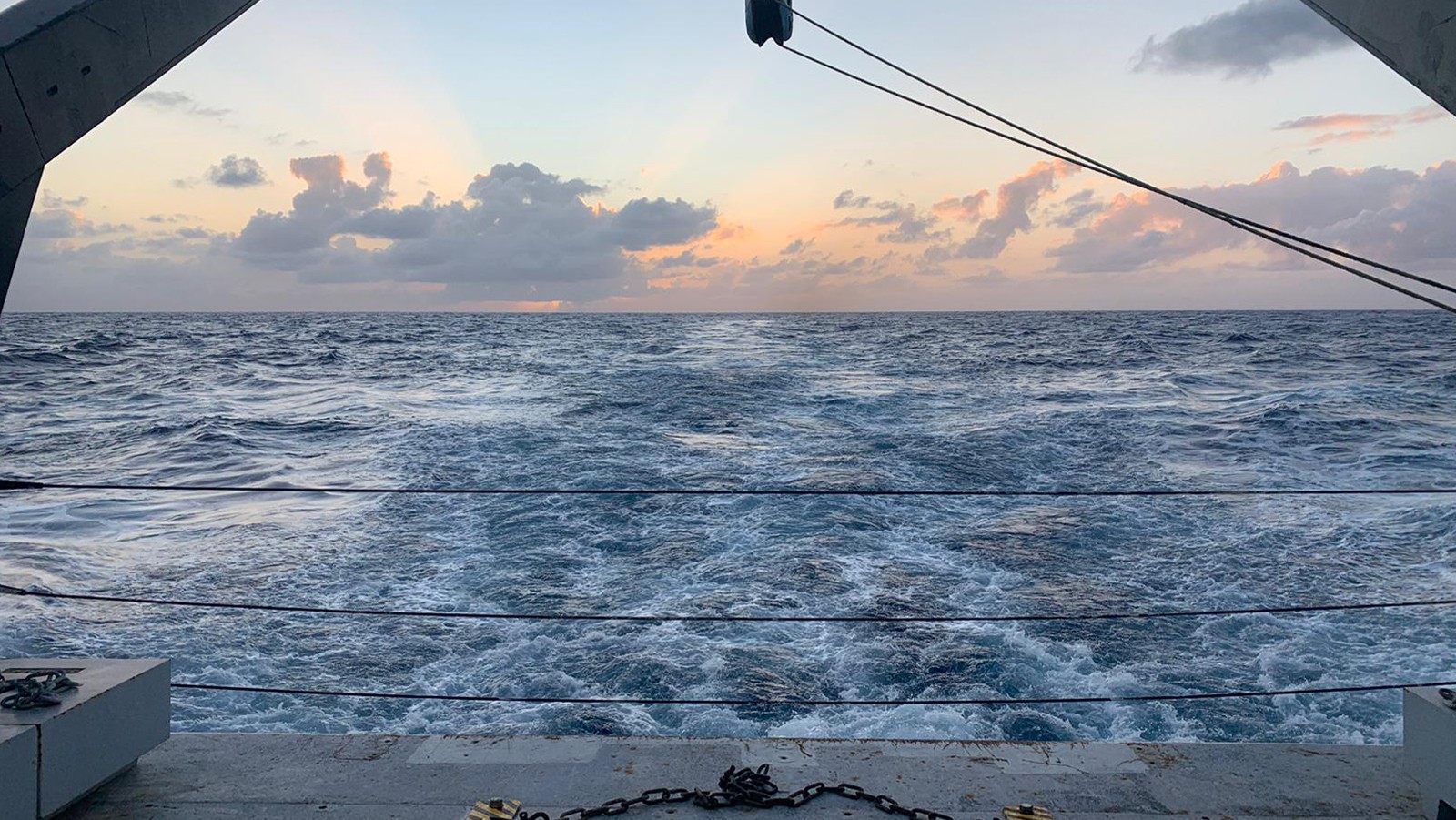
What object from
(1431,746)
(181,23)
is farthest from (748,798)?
(181,23)

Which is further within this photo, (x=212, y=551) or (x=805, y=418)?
(x=805, y=418)

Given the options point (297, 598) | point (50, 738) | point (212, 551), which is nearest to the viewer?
point (50, 738)

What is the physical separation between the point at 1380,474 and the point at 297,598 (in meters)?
16.5

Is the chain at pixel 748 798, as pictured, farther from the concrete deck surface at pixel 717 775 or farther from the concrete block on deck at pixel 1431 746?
the concrete block on deck at pixel 1431 746

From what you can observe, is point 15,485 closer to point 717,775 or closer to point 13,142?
point 13,142

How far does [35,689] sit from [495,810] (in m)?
1.81

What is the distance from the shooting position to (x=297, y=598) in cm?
910

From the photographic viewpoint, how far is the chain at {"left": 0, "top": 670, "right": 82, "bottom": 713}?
3.08 m

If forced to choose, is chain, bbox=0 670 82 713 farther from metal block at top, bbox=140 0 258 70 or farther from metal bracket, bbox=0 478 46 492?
metal block at top, bbox=140 0 258 70

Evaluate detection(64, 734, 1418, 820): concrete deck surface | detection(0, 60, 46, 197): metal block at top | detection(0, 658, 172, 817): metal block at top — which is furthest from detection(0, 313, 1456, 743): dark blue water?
detection(0, 60, 46, 197): metal block at top

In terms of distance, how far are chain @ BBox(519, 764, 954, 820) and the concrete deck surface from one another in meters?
0.04

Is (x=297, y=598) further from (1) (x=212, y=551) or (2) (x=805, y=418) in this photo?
(2) (x=805, y=418)

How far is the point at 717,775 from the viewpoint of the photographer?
3537mm

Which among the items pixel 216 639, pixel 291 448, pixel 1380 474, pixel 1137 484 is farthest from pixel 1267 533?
pixel 291 448
